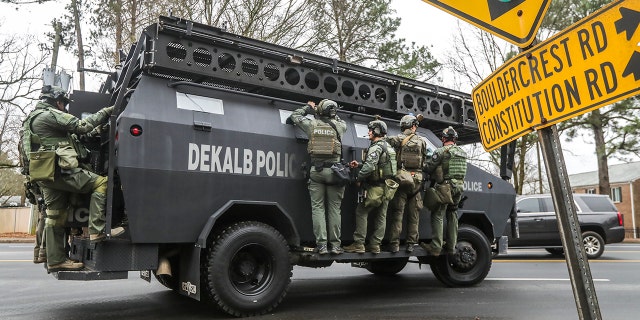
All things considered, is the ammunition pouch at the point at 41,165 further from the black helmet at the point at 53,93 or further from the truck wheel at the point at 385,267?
the truck wheel at the point at 385,267

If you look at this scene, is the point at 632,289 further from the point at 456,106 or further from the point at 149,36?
the point at 149,36

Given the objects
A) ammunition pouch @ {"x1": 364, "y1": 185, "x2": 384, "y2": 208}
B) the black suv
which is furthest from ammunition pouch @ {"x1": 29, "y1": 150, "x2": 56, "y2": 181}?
the black suv

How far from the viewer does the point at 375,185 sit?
5.80 m

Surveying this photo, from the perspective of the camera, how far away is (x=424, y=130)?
7117mm

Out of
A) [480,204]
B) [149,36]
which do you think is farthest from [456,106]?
[149,36]

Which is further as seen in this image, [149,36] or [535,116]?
[149,36]

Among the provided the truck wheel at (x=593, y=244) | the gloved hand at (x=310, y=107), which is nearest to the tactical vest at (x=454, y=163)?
the gloved hand at (x=310, y=107)

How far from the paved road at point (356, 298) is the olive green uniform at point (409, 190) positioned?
→ 2.93 feet

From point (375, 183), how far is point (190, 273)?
2.36 metres

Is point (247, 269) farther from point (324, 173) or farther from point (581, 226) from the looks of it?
point (581, 226)

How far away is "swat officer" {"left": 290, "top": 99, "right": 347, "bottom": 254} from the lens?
5.32 m

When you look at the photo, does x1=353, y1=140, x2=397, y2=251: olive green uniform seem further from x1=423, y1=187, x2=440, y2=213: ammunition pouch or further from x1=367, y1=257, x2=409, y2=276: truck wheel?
x1=367, y1=257, x2=409, y2=276: truck wheel

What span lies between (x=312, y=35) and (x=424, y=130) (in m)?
12.6

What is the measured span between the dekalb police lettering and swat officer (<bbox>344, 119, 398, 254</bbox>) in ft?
2.68
